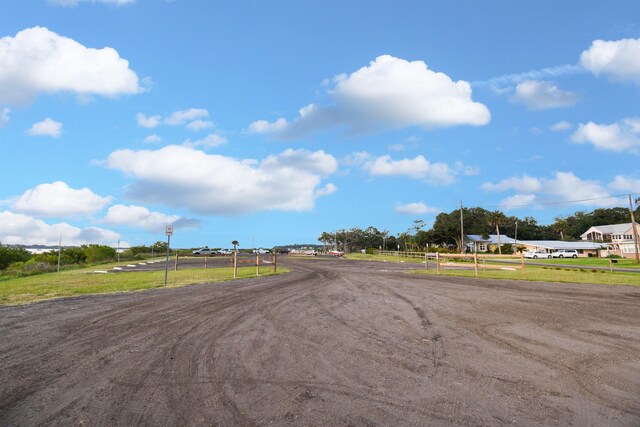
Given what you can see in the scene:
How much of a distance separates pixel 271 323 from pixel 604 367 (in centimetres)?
655

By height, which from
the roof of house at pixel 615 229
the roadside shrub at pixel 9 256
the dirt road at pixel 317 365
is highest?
the roof of house at pixel 615 229

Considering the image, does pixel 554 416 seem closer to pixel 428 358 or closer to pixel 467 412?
pixel 467 412

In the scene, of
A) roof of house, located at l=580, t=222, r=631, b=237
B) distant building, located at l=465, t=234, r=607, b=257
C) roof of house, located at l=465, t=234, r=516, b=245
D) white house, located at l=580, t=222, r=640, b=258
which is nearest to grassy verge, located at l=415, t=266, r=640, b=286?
distant building, located at l=465, t=234, r=607, b=257

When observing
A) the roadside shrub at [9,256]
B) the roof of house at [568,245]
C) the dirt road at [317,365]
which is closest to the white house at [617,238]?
the roof of house at [568,245]

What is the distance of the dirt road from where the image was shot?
170 inches

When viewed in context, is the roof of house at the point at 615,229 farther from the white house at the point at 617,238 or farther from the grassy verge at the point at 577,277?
the grassy verge at the point at 577,277

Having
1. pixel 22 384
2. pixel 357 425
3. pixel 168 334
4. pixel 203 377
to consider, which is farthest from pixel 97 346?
pixel 357 425

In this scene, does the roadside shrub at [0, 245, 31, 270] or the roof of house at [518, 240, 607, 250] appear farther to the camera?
the roof of house at [518, 240, 607, 250]

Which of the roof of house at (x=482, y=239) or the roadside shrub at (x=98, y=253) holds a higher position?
the roof of house at (x=482, y=239)

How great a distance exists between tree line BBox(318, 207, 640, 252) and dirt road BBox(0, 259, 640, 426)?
273 feet

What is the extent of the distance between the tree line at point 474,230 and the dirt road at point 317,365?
273ft

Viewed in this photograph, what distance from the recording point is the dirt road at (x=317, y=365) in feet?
14.2

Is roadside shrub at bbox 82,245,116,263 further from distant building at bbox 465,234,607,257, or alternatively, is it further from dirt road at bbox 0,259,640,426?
distant building at bbox 465,234,607,257

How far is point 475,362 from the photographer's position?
6.27 metres
